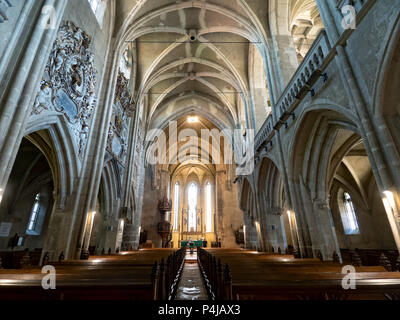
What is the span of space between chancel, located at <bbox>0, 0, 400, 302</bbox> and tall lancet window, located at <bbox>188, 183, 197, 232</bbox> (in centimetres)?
1210

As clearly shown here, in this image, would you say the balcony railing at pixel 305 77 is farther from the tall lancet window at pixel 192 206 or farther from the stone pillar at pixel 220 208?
the tall lancet window at pixel 192 206

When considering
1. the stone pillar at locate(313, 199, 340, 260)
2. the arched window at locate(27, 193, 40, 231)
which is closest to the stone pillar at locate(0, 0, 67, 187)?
the stone pillar at locate(313, 199, 340, 260)

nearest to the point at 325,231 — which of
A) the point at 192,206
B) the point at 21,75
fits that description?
the point at 21,75

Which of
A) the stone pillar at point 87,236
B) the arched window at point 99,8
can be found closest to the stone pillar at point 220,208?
the stone pillar at point 87,236

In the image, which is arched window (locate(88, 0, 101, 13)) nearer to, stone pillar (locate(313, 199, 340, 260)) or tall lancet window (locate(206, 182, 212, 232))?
stone pillar (locate(313, 199, 340, 260))

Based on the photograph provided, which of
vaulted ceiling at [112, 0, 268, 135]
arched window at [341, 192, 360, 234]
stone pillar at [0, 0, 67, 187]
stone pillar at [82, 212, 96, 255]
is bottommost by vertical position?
stone pillar at [82, 212, 96, 255]

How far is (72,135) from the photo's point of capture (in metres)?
7.73

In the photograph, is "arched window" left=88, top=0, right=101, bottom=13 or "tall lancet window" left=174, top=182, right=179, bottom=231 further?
"tall lancet window" left=174, top=182, right=179, bottom=231

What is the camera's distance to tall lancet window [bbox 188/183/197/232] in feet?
105

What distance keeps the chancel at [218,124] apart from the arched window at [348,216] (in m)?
0.07

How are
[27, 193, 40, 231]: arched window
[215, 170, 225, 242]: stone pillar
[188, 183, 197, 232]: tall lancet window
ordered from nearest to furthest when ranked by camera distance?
[27, 193, 40, 231]: arched window < [215, 170, 225, 242]: stone pillar < [188, 183, 197, 232]: tall lancet window

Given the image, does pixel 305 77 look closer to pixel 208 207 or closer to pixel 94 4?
pixel 94 4

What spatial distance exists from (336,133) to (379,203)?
904 centimetres

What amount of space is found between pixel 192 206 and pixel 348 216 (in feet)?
74.1
